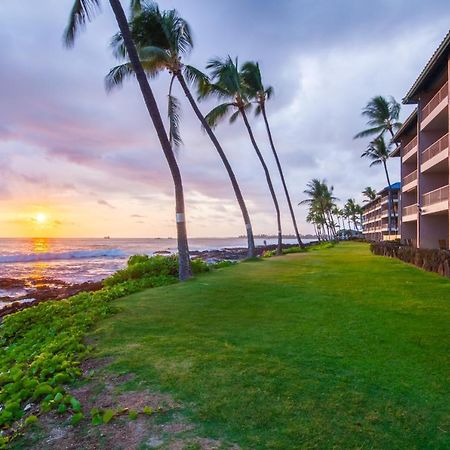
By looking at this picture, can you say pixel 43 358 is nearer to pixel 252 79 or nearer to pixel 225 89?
pixel 225 89

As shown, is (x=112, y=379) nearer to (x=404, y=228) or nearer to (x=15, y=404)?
(x=15, y=404)

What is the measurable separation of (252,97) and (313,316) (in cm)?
2420

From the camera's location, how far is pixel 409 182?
3019 centimetres

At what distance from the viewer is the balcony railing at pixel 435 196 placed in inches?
817

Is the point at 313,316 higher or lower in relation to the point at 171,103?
lower

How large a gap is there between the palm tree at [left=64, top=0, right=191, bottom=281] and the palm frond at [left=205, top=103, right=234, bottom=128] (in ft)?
37.4

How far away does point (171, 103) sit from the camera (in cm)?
1572

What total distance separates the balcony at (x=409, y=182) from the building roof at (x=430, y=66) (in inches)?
249

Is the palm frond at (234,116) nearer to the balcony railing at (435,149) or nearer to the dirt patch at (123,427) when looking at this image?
the balcony railing at (435,149)

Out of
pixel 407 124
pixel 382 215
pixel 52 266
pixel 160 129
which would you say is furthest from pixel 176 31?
pixel 382 215

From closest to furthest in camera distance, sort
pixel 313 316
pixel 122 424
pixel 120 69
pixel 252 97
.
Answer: pixel 122 424, pixel 313 316, pixel 120 69, pixel 252 97

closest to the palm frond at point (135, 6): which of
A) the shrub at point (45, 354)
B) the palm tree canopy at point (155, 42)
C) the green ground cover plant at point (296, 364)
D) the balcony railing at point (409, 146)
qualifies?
the palm tree canopy at point (155, 42)

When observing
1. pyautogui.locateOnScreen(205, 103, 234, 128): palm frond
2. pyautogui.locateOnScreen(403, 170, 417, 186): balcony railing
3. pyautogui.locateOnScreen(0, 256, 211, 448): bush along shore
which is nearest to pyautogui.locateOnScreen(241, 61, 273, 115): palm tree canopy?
pyautogui.locateOnScreen(205, 103, 234, 128): palm frond

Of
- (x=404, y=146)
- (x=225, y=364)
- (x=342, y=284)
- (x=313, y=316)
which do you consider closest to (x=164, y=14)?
(x=342, y=284)
